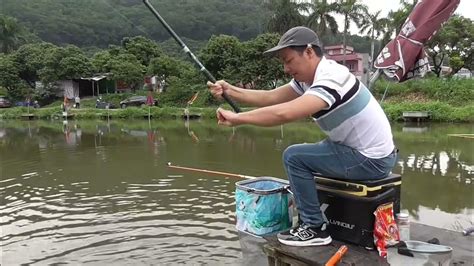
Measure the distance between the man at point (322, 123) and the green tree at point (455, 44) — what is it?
29540 mm

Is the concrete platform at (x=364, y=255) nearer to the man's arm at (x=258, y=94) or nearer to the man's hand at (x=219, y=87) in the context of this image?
the man's arm at (x=258, y=94)

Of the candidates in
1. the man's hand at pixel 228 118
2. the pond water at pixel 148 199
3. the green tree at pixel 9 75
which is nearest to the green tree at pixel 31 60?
the green tree at pixel 9 75

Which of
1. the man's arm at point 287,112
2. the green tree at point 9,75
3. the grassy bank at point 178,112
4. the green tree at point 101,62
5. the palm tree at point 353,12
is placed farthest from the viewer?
the green tree at point 101,62

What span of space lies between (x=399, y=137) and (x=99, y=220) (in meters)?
12.9

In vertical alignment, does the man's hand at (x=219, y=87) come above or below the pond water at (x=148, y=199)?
above

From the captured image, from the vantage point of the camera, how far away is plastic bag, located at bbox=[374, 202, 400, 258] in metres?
2.87

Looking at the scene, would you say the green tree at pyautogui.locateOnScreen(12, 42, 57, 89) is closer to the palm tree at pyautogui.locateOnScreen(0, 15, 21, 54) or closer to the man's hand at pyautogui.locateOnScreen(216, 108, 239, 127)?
the palm tree at pyautogui.locateOnScreen(0, 15, 21, 54)

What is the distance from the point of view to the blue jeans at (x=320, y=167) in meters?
2.94

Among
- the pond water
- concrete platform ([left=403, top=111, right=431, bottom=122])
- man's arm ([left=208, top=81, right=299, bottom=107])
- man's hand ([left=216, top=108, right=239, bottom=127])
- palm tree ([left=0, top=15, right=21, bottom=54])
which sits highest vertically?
palm tree ([left=0, top=15, right=21, bottom=54])

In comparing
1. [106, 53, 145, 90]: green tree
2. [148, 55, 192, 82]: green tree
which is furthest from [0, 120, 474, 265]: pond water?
[148, 55, 192, 82]: green tree

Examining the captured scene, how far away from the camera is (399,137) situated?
16.5 m

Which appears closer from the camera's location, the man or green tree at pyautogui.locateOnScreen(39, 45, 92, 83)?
the man

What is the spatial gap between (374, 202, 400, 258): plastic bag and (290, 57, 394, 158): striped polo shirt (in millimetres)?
358

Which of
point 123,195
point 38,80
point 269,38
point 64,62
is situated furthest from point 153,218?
point 38,80
